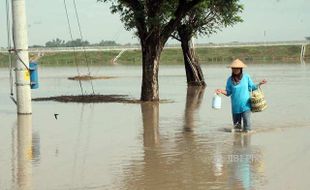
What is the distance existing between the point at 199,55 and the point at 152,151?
10094 centimetres

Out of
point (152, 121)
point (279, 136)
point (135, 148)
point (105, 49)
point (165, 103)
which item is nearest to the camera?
point (135, 148)

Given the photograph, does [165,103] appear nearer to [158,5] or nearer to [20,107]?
[158,5]

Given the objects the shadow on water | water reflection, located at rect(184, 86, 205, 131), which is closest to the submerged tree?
water reflection, located at rect(184, 86, 205, 131)

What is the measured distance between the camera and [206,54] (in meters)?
111

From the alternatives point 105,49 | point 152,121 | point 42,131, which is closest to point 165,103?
point 152,121

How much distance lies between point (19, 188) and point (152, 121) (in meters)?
7.48

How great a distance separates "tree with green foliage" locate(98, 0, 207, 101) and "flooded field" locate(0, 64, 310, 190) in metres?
3.45

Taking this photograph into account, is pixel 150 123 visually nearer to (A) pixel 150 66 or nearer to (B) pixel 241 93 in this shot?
(B) pixel 241 93

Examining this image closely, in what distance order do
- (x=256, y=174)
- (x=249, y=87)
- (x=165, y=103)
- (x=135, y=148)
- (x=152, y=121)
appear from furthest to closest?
1. (x=165, y=103)
2. (x=152, y=121)
3. (x=249, y=87)
4. (x=135, y=148)
5. (x=256, y=174)

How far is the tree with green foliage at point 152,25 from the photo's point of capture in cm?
1962

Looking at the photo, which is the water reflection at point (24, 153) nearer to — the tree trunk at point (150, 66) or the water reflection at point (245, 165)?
the water reflection at point (245, 165)

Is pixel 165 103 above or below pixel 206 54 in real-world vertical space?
below

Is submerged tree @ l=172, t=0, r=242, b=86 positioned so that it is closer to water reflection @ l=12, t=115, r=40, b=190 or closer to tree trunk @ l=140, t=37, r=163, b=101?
tree trunk @ l=140, t=37, r=163, b=101

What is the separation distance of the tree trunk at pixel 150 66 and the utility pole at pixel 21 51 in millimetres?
5500
